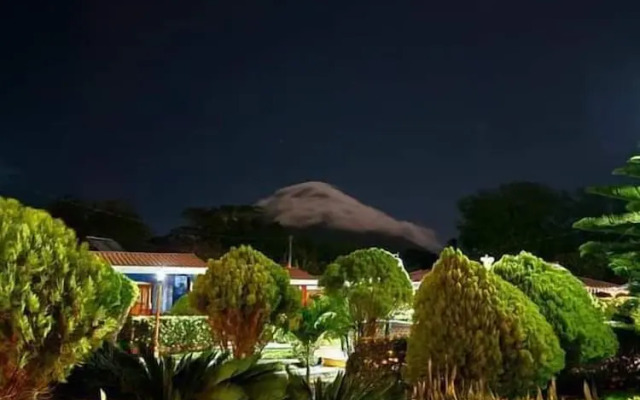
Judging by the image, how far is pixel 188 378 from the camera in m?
3.52

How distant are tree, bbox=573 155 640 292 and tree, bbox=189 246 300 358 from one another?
3.99 m

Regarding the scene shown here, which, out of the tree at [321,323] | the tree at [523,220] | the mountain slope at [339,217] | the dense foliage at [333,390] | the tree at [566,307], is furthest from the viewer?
the mountain slope at [339,217]

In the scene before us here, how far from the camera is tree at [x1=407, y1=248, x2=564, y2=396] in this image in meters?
5.11

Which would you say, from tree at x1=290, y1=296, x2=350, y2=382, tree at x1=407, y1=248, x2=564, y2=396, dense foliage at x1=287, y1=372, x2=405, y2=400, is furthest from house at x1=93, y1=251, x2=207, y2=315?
dense foliage at x1=287, y1=372, x2=405, y2=400

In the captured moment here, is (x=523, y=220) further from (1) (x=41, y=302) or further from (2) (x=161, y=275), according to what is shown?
(1) (x=41, y=302)

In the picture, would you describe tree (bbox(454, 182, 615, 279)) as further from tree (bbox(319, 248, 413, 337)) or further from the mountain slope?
tree (bbox(319, 248, 413, 337))

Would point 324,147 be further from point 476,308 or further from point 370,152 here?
point 476,308

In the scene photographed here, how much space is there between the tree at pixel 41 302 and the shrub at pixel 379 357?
3.51 metres

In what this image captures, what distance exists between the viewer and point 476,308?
5230mm

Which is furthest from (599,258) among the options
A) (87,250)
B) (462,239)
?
(462,239)

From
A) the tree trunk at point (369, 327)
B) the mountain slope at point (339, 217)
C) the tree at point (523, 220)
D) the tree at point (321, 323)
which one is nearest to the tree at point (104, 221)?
the mountain slope at point (339, 217)

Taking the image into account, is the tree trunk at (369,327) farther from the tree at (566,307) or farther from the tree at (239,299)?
the tree at (566,307)

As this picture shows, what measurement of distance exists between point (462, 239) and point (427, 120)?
4699 millimetres

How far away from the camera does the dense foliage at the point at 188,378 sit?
11.2ft
